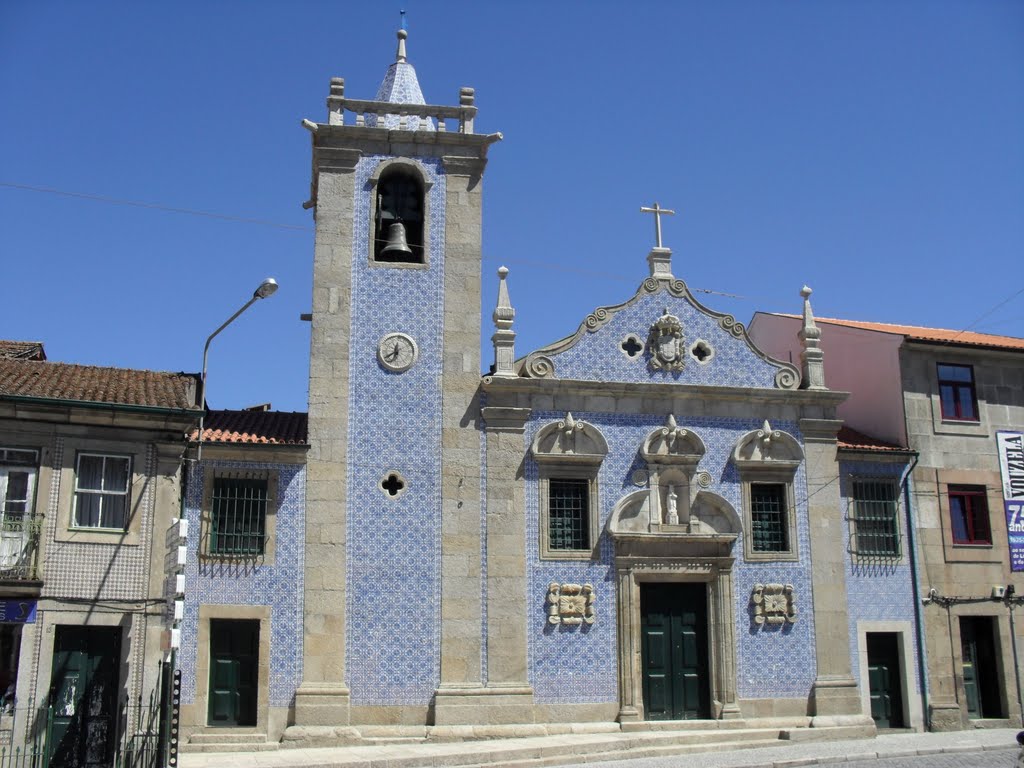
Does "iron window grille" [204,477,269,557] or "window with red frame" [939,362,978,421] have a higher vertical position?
"window with red frame" [939,362,978,421]

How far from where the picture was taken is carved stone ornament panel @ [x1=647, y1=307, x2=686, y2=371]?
71.3ft

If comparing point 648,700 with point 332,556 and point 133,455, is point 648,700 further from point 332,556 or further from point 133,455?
point 133,455

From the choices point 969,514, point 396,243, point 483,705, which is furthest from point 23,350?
point 969,514

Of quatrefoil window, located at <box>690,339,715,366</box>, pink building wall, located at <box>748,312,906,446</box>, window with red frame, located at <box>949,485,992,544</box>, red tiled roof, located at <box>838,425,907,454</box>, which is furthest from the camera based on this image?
pink building wall, located at <box>748,312,906,446</box>

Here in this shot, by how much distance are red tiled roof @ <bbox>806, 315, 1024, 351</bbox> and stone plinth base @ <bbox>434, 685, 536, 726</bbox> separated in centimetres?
1030

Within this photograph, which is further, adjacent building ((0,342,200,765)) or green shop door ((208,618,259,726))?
green shop door ((208,618,259,726))

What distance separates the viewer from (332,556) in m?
19.8

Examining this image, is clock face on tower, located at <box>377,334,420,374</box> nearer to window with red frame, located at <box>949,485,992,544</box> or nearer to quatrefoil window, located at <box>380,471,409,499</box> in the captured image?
quatrefoil window, located at <box>380,471,409,499</box>

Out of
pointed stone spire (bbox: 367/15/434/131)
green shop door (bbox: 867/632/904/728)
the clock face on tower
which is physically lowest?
green shop door (bbox: 867/632/904/728)

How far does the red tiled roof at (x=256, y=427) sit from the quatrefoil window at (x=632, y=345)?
603 cm

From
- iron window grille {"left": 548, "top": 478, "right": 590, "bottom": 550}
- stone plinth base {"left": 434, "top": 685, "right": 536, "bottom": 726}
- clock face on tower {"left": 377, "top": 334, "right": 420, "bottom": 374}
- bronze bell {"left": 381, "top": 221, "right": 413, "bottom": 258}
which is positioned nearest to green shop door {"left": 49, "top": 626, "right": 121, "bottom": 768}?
stone plinth base {"left": 434, "top": 685, "right": 536, "bottom": 726}

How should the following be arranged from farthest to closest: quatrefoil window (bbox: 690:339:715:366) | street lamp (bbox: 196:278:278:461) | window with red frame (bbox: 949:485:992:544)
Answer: window with red frame (bbox: 949:485:992:544)
quatrefoil window (bbox: 690:339:715:366)
street lamp (bbox: 196:278:278:461)

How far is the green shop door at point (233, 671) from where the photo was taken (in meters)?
19.1

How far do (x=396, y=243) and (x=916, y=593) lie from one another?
11596 millimetres
